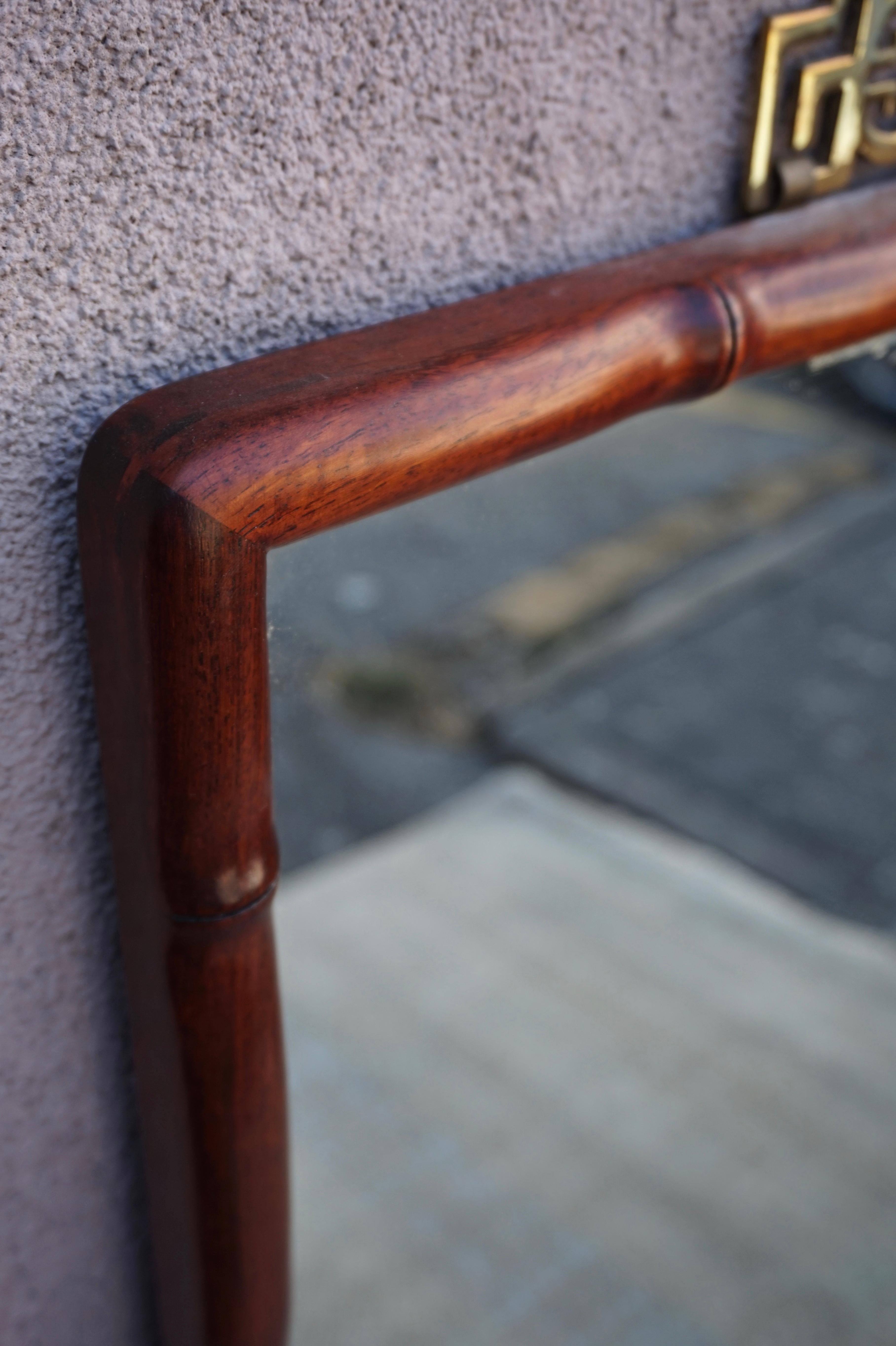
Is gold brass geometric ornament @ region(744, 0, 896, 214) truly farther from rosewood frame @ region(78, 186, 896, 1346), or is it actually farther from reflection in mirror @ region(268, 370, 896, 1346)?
reflection in mirror @ region(268, 370, 896, 1346)

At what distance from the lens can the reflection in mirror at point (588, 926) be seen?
1550 mm

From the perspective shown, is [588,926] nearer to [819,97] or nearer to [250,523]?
[819,97]

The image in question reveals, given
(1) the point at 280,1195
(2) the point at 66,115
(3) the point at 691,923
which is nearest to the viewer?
(2) the point at 66,115

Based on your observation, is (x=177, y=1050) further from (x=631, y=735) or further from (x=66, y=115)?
(x=631, y=735)

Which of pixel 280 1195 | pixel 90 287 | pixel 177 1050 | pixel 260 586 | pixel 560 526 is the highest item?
pixel 90 287

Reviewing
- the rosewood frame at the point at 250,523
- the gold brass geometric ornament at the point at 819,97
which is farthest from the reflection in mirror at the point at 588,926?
the gold brass geometric ornament at the point at 819,97

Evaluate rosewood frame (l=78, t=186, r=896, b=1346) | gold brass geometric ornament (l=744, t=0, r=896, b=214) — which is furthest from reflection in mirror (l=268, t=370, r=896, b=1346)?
gold brass geometric ornament (l=744, t=0, r=896, b=214)

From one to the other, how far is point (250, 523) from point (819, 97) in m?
0.62

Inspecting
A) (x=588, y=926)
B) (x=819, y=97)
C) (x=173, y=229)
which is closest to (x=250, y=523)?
(x=173, y=229)

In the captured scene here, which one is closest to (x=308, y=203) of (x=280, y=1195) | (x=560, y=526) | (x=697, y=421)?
(x=280, y=1195)

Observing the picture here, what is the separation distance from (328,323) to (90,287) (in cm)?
17

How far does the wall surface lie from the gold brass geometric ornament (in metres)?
0.02

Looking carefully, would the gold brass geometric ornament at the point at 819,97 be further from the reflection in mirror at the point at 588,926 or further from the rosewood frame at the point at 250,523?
the reflection in mirror at the point at 588,926

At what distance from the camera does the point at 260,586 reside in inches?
26.8
